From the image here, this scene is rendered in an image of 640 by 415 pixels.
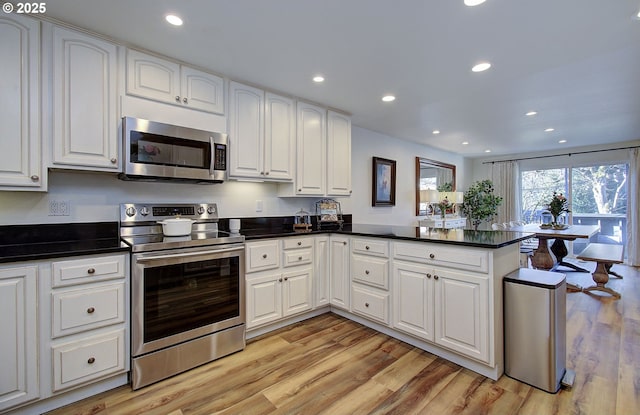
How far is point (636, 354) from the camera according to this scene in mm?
2336

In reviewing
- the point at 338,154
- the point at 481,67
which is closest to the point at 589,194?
the point at 481,67

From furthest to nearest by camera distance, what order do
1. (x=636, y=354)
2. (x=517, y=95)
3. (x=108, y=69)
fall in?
(x=517, y=95) < (x=636, y=354) < (x=108, y=69)

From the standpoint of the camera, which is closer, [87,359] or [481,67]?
[87,359]

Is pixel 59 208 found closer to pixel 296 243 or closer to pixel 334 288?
pixel 296 243

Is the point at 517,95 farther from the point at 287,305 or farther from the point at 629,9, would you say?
the point at 287,305

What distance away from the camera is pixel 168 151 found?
2287 mm

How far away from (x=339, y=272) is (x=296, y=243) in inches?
22.0

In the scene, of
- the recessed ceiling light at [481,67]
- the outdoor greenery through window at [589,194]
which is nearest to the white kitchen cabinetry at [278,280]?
the recessed ceiling light at [481,67]

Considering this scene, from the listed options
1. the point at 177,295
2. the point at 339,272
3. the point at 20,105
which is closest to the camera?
the point at 20,105

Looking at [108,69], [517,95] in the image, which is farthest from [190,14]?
[517,95]

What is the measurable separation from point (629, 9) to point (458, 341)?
2288 mm

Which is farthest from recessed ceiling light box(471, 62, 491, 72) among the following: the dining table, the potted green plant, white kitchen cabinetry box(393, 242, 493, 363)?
the potted green plant

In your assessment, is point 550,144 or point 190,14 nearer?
point 190,14

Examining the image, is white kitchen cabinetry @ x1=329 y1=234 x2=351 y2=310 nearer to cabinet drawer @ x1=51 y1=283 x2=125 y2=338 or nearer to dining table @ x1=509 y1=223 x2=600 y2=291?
cabinet drawer @ x1=51 y1=283 x2=125 y2=338
